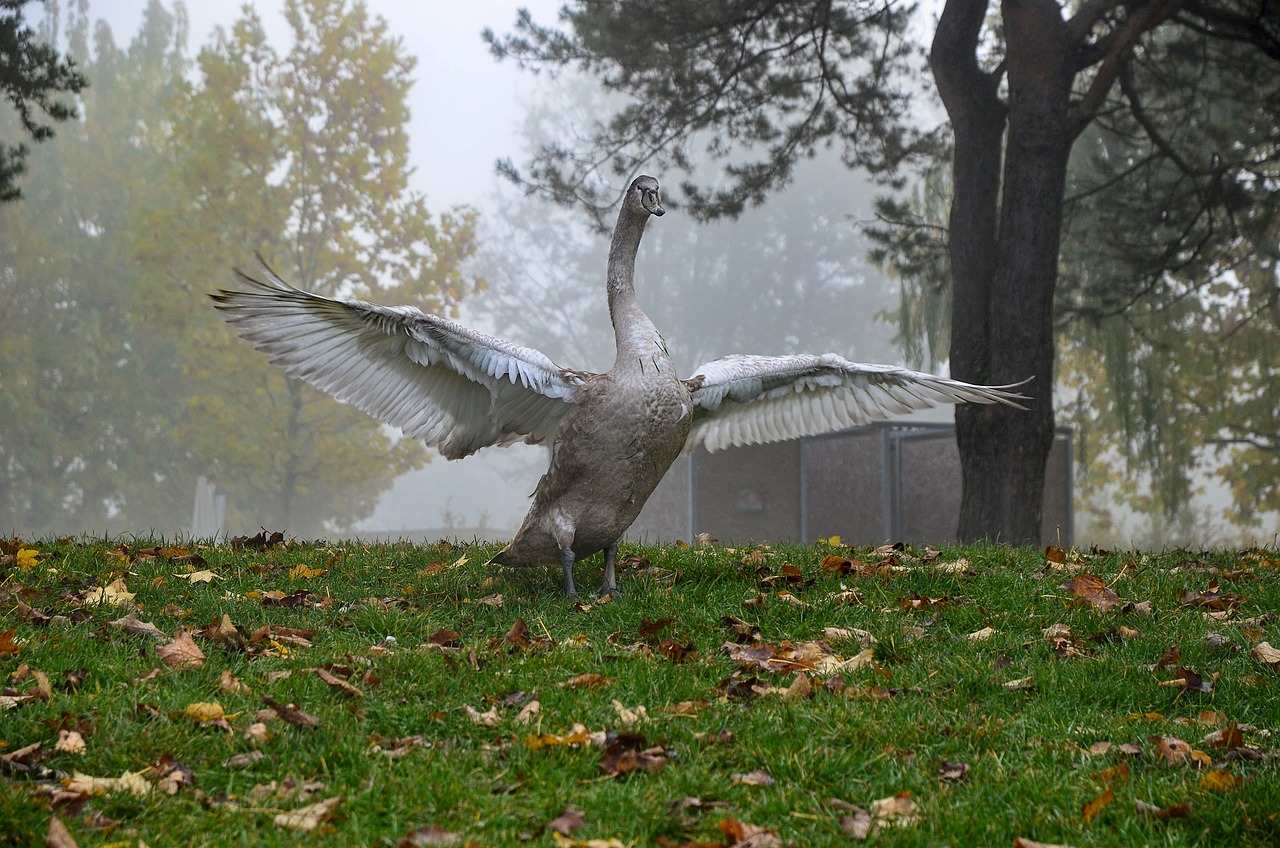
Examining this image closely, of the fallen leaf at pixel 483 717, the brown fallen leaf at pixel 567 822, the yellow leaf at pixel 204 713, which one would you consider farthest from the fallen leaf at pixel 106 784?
the brown fallen leaf at pixel 567 822

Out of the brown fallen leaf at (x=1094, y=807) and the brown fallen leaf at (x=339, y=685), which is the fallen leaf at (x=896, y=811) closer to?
the brown fallen leaf at (x=1094, y=807)

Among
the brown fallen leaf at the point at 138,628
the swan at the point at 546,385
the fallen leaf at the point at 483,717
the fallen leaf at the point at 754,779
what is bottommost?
the fallen leaf at the point at 754,779

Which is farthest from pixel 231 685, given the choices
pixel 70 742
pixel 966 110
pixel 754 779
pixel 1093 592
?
pixel 966 110

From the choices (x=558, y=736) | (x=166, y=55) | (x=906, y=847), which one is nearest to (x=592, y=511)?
(x=558, y=736)

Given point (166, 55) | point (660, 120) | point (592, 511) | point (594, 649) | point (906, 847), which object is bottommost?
point (906, 847)

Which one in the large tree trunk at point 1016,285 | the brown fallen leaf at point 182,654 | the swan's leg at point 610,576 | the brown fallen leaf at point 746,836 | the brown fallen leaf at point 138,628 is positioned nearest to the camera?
the brown fallen leaf at point 746,836

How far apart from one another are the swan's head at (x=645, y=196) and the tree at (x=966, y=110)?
465 centimetres

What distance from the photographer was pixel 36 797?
9.19 feet

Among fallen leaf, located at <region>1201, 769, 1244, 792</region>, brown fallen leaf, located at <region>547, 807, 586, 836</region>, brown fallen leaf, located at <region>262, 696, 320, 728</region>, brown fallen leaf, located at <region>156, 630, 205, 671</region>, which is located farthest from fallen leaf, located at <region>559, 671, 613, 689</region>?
fallen leaf, located at <region>1201, 769, 1244, 792</region>

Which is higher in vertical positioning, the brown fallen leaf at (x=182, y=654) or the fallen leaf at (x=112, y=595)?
the fallen leaf at (x=112, y=595)

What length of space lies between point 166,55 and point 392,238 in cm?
1262

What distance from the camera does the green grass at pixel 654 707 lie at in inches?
113

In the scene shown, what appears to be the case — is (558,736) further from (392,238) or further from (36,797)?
(392,238)

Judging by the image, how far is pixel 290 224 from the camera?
2066 cm
